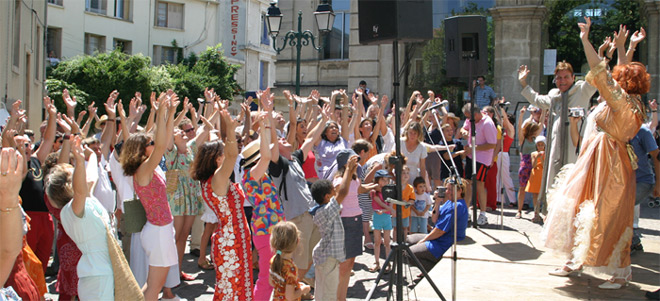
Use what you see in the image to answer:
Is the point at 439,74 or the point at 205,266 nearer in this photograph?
the point at 205,266

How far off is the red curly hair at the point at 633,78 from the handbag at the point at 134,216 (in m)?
4.35

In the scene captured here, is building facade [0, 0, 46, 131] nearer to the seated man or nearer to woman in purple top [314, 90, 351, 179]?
woman in purple top [314, 90, 351, 179]

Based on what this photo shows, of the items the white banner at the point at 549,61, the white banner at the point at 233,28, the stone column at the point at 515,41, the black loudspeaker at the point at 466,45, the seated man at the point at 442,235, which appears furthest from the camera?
the white banner at the point at 233,28

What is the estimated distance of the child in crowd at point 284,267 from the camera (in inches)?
212

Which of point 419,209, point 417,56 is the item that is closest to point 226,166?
point 419,209

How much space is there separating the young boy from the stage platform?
79 centimetres

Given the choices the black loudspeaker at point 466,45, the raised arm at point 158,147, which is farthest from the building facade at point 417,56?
the raised arm at point 158,147

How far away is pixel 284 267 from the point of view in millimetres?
5426

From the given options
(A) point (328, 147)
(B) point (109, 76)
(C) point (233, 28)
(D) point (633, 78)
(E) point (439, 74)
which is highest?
(C) point (233, 28)

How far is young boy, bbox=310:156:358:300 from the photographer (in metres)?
6.24

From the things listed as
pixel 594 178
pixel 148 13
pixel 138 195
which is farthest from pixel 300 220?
pixel 148 13

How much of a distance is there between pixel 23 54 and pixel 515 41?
13894mm

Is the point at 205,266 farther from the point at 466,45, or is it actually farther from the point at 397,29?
the point at 466,45

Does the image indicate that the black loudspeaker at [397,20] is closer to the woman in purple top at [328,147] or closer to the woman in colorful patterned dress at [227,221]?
the woman in colorful patterned dress at [227,221]
